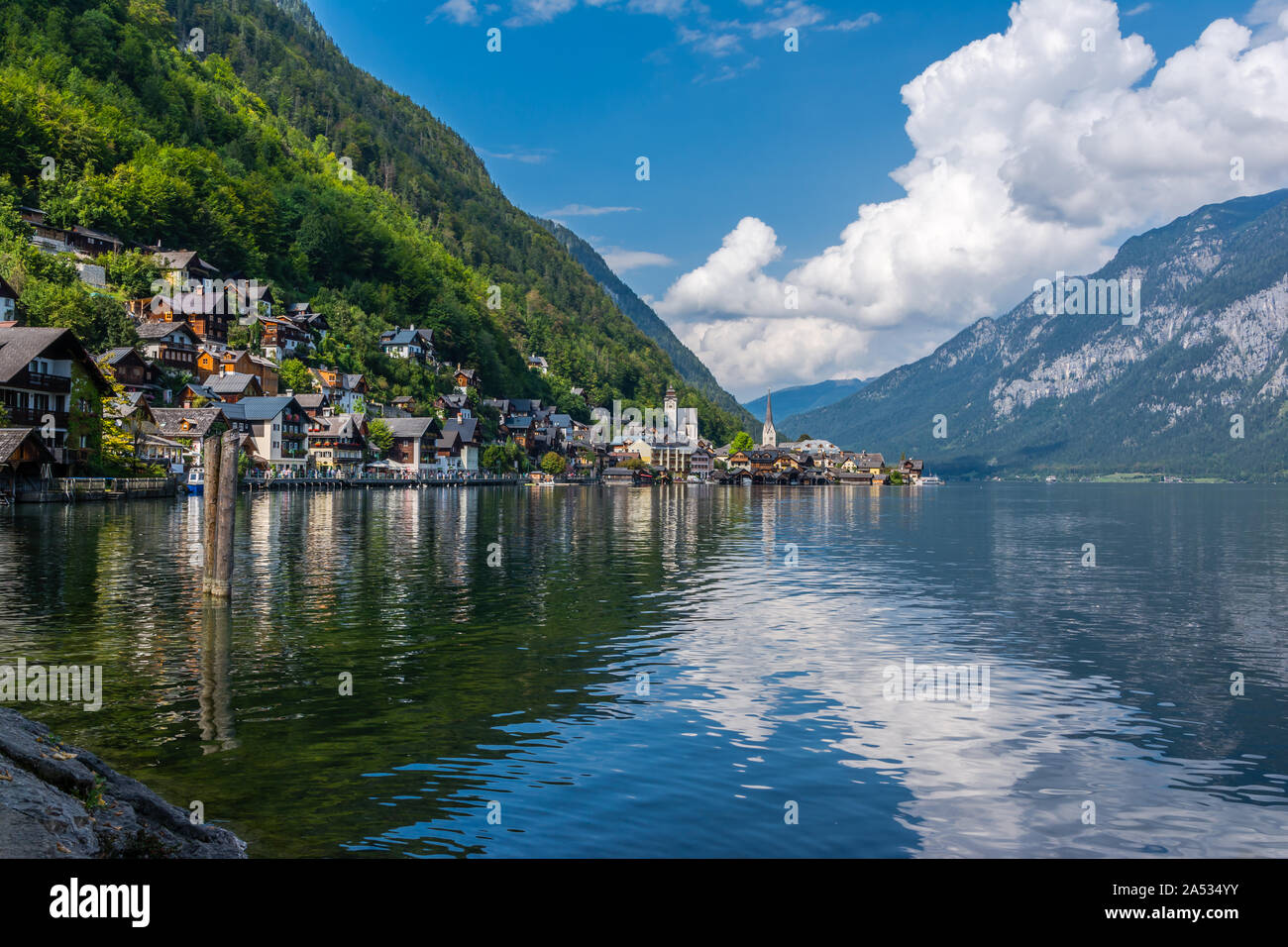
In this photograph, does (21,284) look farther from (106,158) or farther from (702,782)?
(702,782)

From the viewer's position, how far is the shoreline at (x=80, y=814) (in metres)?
9.59

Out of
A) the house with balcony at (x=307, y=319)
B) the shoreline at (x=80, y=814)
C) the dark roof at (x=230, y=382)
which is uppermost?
the house with balcony at (x=307, y=319)

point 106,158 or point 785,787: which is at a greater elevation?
point 106,158

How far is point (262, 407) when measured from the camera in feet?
440

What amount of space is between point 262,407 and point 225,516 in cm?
11162

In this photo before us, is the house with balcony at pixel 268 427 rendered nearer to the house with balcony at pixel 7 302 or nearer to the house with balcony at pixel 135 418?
the house with balcony at pixel 135 418

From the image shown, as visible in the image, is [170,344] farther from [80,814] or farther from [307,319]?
[80,814]

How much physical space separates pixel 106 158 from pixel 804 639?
17587cm

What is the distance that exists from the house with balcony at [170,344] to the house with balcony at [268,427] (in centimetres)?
957

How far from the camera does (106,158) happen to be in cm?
15988

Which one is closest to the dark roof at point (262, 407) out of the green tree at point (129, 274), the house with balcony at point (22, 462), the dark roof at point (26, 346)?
the green tree at point (129, 274)

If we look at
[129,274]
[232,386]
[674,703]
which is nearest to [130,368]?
[232,386]

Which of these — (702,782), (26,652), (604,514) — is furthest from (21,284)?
(702,782)
